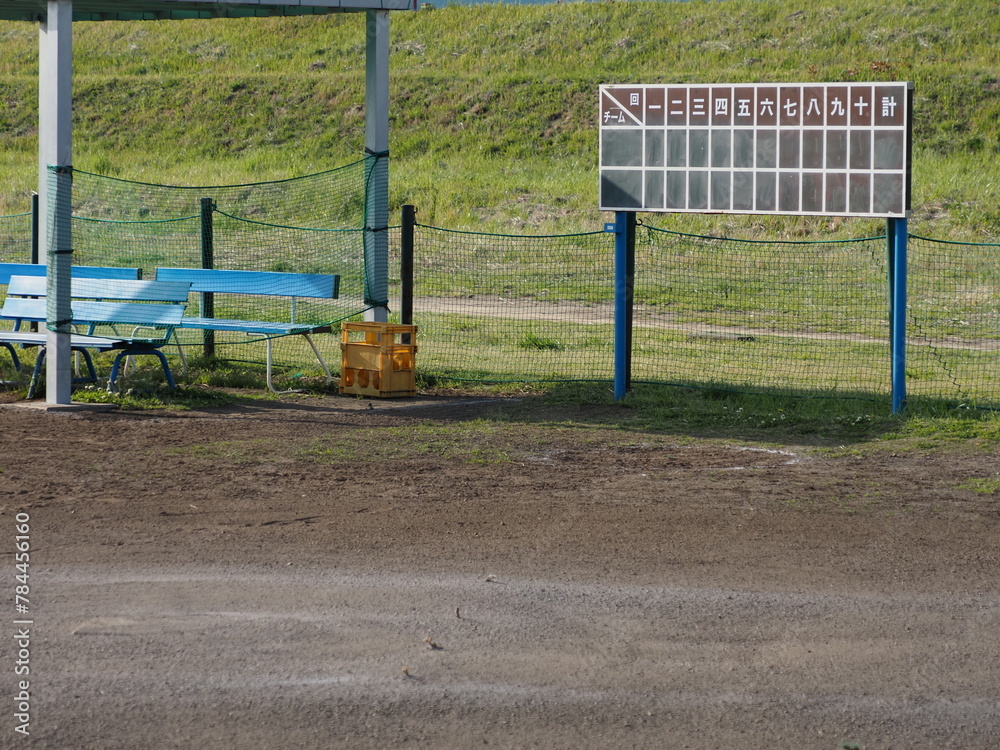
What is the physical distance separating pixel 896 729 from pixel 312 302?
1584 cm

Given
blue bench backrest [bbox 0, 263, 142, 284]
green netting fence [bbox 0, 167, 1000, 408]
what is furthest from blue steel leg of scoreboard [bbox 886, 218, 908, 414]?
blue bench backrest [bbox 0, 263, 142, 284]

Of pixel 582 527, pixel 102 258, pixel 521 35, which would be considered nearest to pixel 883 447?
pixel 582 527

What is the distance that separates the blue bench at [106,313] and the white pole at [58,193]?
0.35 m

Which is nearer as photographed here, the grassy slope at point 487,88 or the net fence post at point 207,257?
the net fence post at point 207,257

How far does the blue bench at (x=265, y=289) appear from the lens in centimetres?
1186

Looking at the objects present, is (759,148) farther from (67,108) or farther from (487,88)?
(487,88)

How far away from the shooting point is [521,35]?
156ft

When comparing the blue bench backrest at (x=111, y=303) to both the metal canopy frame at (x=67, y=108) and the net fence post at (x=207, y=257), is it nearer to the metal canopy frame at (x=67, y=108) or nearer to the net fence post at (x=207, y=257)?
the metal canopy frame at (x=67, y=108)

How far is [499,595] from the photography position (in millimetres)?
5738

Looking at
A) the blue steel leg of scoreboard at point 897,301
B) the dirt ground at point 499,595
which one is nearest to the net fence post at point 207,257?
the dirt ground at point 499,595

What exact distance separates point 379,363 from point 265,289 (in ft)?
5.90

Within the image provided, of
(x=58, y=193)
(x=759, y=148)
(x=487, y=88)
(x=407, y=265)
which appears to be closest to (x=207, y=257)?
(x=407, y=265)

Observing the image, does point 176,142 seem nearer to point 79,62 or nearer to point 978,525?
point 79,62

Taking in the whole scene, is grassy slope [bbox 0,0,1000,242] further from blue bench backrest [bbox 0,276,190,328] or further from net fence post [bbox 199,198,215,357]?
blue bench backrest [bbox 0,276,190,328]
